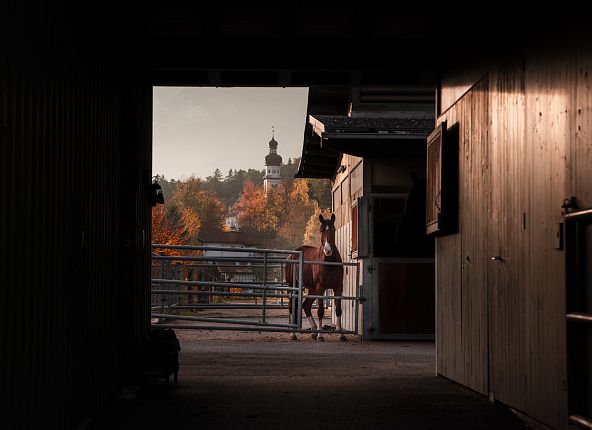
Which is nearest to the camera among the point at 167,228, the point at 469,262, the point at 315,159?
the point at 469,262

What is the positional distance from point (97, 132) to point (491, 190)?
114 inches

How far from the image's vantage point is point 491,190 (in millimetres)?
6590

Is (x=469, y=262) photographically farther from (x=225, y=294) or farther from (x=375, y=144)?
(x=225, y=294)

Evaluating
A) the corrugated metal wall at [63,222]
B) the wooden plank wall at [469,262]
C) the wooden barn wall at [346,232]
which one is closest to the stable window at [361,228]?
the wooden barn wall at [346,232]

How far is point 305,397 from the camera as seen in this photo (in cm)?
696

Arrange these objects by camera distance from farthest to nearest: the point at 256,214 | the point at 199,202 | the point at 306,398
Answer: the point at 256,214 → the point at 199,202 → the point at 306,398

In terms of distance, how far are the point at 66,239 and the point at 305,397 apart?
2.84 metres

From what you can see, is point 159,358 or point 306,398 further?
point 159,358

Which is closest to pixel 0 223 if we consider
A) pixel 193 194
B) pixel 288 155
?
pixel 193 194

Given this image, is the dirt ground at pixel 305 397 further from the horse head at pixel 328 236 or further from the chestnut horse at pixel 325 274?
the horse head at pixel 328 236

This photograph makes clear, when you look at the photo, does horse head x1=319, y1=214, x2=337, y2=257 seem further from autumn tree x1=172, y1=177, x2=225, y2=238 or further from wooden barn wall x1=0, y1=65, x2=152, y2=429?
autumn tree x1=172, y1=177, x2=225, y2=238

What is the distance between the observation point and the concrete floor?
5.82m

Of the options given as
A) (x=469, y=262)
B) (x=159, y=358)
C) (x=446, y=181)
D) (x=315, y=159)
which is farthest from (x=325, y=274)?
(x=159, y=358)

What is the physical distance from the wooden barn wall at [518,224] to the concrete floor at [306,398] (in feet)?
1.23
